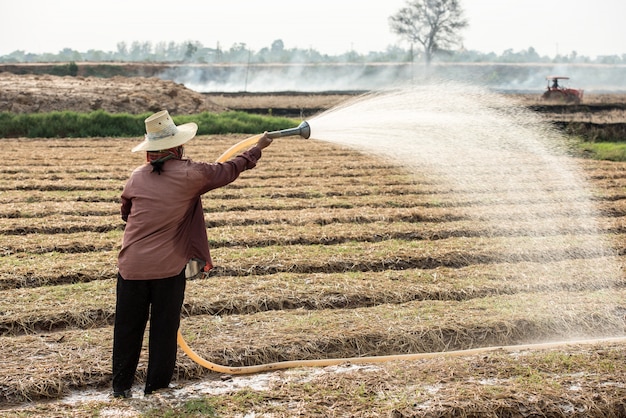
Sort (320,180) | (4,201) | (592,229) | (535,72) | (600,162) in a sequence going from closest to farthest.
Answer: (592,229) < (4,201) < (320,180) < (600,162) < (535,72)

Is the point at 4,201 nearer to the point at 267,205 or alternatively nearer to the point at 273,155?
the point at 267,205

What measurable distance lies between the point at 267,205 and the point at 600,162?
7318 mm

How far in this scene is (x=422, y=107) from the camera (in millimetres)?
6523

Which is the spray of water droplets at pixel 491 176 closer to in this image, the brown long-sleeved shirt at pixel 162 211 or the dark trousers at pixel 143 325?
the brown long-sleeved shirt at pixel 162 211

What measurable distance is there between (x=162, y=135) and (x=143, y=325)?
105 centimetres

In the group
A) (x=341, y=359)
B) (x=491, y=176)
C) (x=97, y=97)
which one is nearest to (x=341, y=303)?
(x=341, y=359)

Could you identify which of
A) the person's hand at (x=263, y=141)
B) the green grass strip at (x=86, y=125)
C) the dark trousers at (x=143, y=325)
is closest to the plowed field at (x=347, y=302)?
the dark trousers at (x=143, y=325)

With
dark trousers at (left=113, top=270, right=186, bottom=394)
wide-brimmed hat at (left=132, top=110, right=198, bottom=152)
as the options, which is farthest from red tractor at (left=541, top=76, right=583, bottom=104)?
dark trousers at (left=113, top=270, right=186, bottom=394)

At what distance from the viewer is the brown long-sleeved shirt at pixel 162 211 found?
3990 millimetres

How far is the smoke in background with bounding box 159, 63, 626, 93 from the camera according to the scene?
192 ft

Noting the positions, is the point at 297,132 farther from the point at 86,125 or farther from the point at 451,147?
the point at 86,125

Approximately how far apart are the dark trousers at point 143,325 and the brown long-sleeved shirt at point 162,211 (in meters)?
0.08

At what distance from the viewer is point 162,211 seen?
4.00 metres

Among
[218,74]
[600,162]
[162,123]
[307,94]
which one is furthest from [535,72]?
[162,123]
